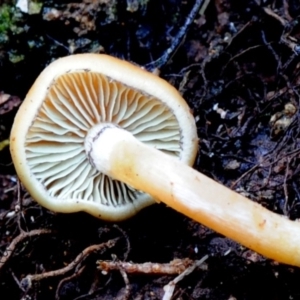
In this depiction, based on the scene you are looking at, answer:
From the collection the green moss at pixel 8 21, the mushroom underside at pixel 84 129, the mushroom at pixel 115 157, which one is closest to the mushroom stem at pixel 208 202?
the mushroom at pixel 115 157

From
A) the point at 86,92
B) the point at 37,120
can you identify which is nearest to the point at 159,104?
the point at 86,92

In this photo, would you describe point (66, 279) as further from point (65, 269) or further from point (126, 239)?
point (126, 239)

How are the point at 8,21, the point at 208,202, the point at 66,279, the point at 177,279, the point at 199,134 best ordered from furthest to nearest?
the point at 8,21 < the point at 199,134 < the point at 66,279 < the point at 177,279 < the point at 208,202

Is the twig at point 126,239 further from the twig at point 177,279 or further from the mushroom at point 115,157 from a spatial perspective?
the twig at point 177,279

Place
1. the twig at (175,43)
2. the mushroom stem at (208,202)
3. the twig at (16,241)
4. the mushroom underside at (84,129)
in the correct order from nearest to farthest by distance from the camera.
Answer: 1. the mushroom stem at (208,202)
2. the mushroom underside at (84,129)
3. the twig at (16,241)
4. the twig at (175,43)

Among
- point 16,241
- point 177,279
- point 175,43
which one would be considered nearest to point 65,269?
point 16,241

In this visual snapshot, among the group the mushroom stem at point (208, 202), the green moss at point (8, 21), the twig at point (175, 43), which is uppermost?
the green moss at point (8, 21)

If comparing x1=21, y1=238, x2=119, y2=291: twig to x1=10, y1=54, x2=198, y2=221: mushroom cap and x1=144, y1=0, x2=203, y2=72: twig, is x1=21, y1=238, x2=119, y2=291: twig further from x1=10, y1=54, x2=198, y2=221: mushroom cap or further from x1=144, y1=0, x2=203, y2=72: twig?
x1=144, y1=0, x2=203, y2=72: twig
